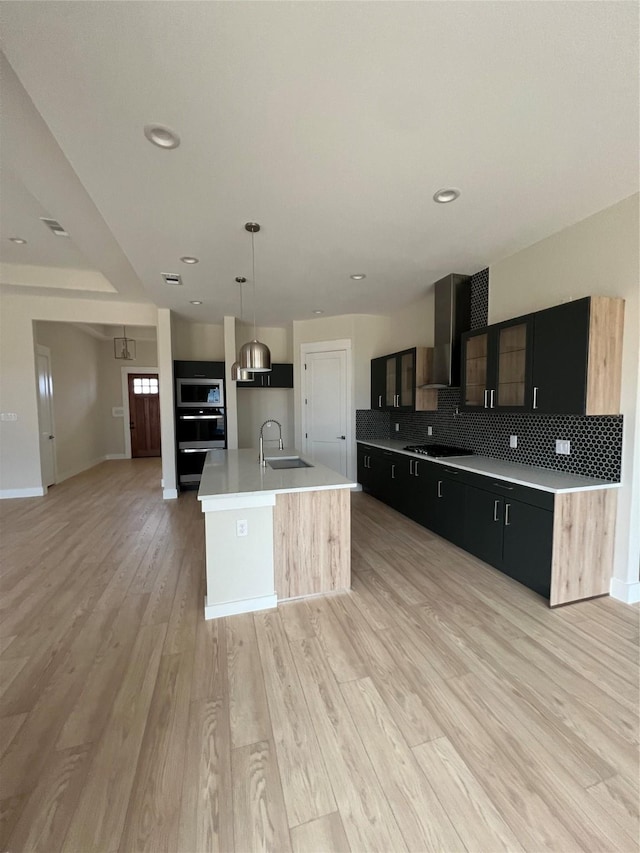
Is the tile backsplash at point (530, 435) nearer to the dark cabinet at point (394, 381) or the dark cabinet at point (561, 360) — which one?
the dark cabinet at point (561, 360)

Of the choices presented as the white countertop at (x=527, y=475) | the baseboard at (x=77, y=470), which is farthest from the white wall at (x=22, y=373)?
the white countertop at (x=527, y=475)

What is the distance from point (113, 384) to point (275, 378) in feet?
16.3

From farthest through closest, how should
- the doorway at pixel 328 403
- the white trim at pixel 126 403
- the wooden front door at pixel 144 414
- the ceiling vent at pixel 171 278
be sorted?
1. the wooden front door at pixel 144 414
2. the white trim at pixel 126 403
3. the doorway at pixel 328 403
4. the ceiling vent at pixel 171 278

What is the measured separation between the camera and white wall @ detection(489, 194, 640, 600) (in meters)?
2.37

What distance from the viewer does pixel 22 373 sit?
5230mm

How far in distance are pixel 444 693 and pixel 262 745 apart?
0.89 m

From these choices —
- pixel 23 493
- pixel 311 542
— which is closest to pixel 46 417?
pixel 23 493

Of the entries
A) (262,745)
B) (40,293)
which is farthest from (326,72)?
(40,293)

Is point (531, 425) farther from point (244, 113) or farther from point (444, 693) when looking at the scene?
point (244, 113)

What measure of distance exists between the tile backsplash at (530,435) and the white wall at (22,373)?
17.1 ft

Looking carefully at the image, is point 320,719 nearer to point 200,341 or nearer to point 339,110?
point 339,110

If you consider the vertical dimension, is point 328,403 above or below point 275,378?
below

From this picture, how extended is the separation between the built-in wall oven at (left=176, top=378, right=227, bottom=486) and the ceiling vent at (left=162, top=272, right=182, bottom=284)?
5.86 feet

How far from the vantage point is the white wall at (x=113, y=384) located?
8.46m
